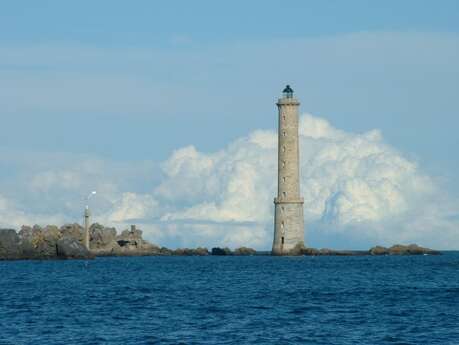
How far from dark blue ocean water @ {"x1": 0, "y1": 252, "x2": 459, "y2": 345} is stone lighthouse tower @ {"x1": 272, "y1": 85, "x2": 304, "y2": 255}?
25.6m

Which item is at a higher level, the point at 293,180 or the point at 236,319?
the point at 293,180

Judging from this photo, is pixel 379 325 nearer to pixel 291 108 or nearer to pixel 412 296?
pixel 412 296

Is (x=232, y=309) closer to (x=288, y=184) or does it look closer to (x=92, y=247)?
(x=288, y=184)

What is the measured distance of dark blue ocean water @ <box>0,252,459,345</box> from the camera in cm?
4469

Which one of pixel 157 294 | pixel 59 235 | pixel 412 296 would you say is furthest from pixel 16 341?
pixel 59 235

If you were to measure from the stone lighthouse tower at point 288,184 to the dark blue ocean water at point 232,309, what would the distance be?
2562cm

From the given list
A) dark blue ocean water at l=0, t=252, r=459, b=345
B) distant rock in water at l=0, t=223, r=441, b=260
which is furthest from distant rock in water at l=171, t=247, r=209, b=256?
dark blue ocean water at l=0, t=252, r=459, b=345

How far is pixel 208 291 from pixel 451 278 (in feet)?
80.3

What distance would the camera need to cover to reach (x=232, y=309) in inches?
2195

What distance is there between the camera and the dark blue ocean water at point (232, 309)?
4469cm

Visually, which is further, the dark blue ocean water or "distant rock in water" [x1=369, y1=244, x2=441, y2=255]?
"distant rock in water" [x1=369, y1=244, x2=441, y2=255]

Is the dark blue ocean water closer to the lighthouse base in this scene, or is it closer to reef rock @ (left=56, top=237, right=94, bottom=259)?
the lighthouse base

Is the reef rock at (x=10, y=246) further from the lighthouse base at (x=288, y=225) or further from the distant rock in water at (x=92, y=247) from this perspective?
the lighthouse base at (x=288, y=225)

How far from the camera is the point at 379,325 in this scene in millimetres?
48156
